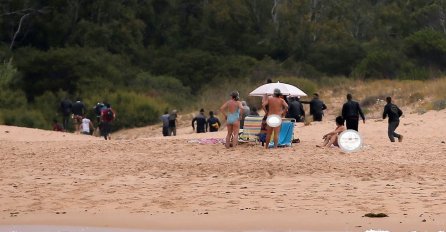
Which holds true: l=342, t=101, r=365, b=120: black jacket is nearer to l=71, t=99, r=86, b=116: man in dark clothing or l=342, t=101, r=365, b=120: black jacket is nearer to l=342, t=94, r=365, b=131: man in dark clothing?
l=342, t=94, r=365, b=131: man in dark clothing

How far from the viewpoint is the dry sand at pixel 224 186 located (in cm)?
1205

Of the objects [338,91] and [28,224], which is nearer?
[28,224]

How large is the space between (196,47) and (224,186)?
37145 mm

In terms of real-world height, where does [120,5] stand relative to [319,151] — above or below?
above

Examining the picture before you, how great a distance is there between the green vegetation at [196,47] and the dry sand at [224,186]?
1971 centimetres

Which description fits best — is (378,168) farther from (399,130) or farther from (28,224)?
(399,130)

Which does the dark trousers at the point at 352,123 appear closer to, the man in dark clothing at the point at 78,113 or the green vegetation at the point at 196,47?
the man in dark clothing at the point at 78,113

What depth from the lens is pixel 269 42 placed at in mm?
50844

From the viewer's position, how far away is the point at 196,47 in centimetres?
5094

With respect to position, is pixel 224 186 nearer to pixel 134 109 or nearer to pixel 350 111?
pixel 350 111

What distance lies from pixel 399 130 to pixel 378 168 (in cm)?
837

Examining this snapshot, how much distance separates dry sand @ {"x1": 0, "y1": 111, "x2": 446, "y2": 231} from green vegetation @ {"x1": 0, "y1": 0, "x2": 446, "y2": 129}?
1971cm

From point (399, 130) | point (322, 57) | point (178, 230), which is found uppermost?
point (322, 57)

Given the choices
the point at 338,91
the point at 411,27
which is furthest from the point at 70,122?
the point at 411,27
